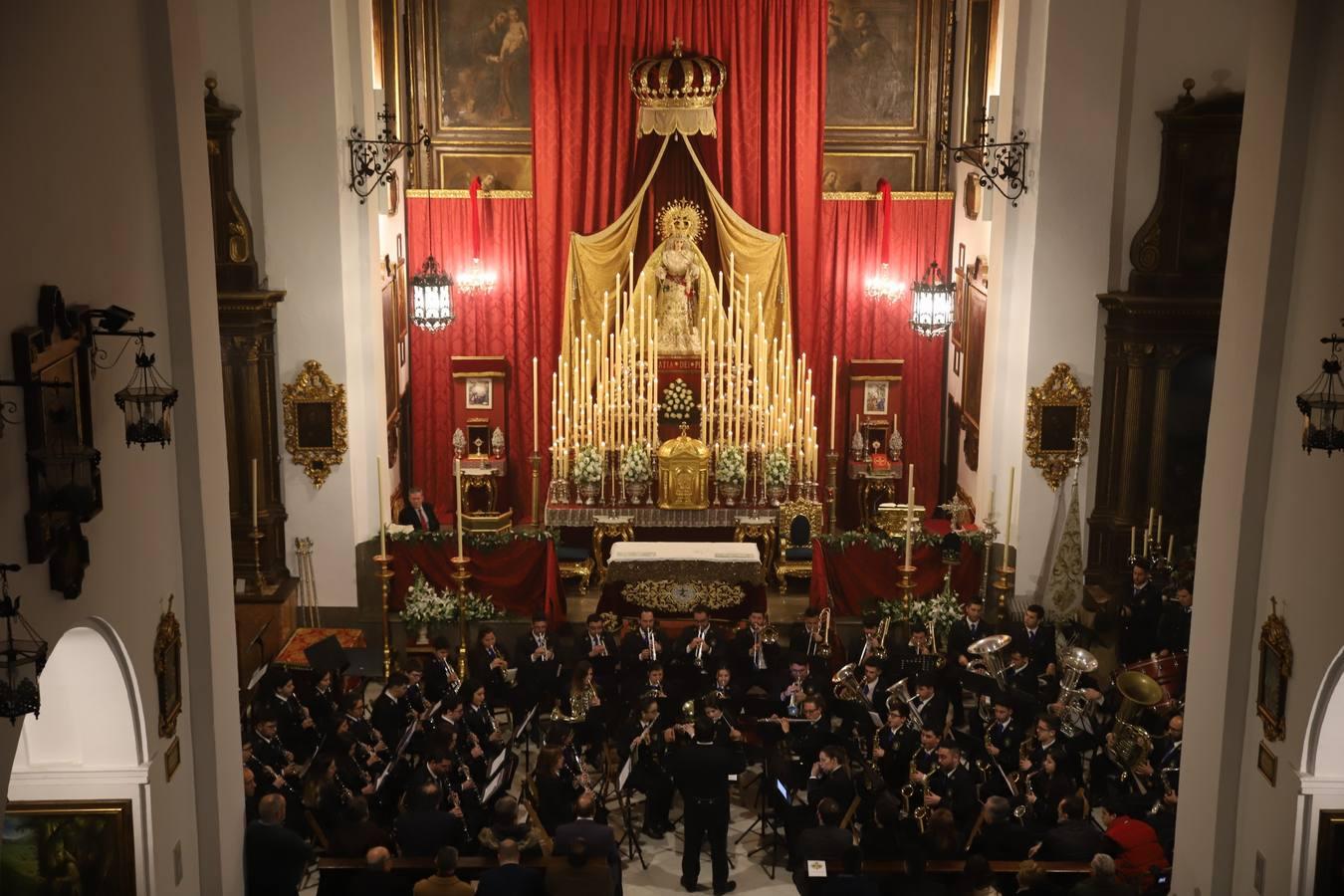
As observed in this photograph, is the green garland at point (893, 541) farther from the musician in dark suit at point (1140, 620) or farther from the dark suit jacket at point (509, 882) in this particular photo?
the dark suit jacket at point (509, 882)

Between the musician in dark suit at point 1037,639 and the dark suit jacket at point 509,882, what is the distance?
703 centimetres

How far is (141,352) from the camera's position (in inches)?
392

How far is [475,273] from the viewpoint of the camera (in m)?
23.8

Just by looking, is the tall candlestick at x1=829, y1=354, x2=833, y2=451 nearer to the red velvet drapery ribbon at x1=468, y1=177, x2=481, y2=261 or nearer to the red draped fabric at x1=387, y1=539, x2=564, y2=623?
the red draped fabric at x1=387, y1=539, x2=564, y2=623

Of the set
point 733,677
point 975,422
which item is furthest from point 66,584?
point 975,422

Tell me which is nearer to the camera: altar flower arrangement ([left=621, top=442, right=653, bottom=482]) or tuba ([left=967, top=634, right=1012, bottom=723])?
tuba ([left=967, top=634, right=1012, bottom=723])

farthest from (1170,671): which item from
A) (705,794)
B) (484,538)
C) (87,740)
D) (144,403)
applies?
(144,403)

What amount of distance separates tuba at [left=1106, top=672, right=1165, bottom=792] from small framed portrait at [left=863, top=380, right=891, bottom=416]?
9.66 m

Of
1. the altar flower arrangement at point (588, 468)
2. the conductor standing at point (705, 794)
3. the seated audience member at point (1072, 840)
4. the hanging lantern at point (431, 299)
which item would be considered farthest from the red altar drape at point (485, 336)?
the seated audience member at point (1072, 840)

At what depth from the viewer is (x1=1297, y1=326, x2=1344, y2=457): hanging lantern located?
9.43 metres

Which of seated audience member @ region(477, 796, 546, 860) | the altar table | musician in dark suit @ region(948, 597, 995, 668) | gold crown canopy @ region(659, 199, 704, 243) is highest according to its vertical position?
gold crown canopy @ region(659, 199, 704, 243)

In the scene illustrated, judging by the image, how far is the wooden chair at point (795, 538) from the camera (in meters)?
20.8

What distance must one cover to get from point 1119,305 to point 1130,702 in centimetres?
622

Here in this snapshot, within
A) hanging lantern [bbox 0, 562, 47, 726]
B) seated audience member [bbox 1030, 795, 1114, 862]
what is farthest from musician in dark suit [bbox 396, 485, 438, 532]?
hanging lantern [bbox 0, 562, 47, 726]
